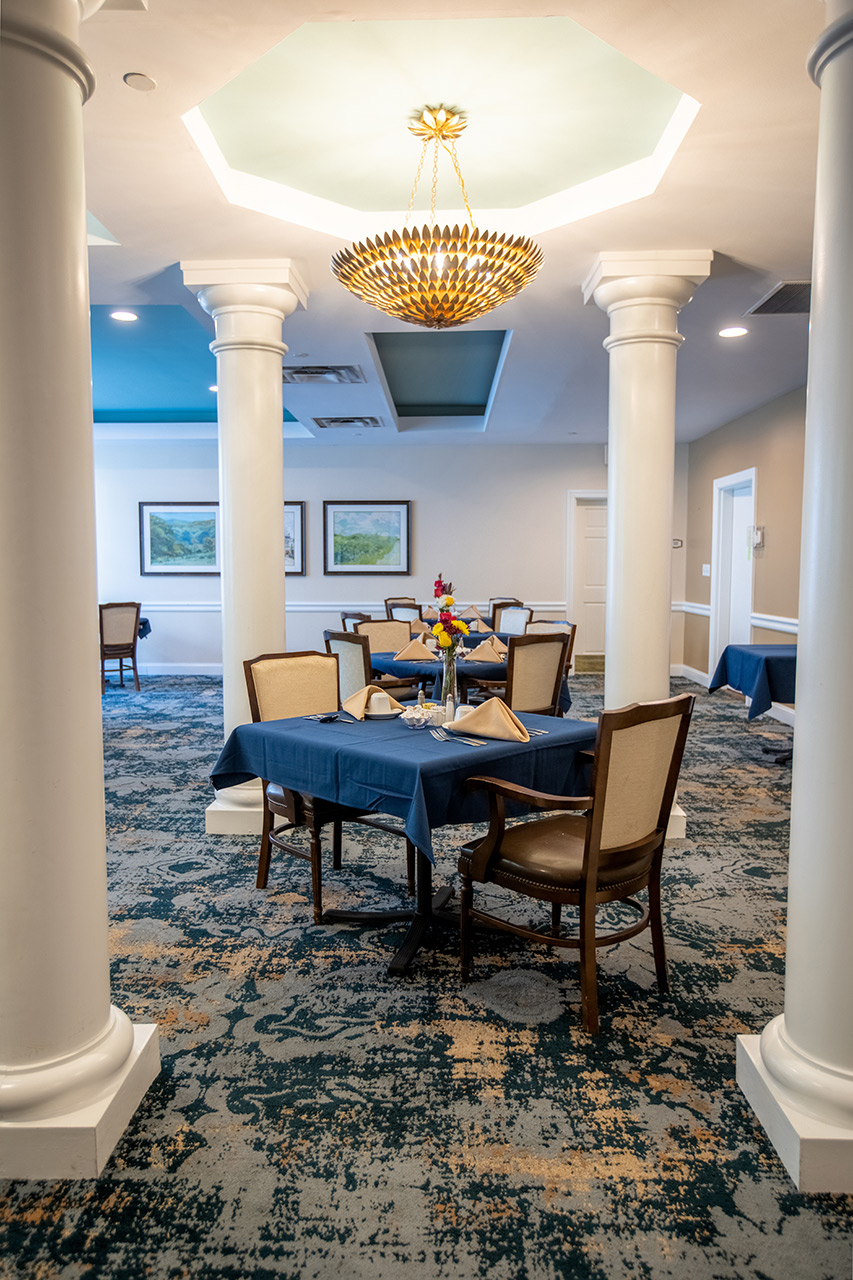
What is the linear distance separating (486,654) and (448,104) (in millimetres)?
3711

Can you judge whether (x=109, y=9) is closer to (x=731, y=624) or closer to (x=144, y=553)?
(x=731, y=624)

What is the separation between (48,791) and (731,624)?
9.03 m

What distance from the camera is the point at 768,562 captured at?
8273 millimetres

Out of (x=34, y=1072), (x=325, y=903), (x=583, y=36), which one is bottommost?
(x=325, y=903)

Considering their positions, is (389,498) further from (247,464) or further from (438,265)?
(438,265)

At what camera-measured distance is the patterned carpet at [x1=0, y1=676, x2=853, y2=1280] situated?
5.46ft

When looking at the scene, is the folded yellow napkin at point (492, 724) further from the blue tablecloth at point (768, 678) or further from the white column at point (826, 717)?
the blue tablecloth at point (768, 678)

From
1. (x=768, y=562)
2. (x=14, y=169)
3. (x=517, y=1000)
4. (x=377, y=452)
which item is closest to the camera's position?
(x=14, y=169)

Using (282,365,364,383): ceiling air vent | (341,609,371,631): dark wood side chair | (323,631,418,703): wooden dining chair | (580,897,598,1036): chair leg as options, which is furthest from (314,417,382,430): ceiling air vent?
(580,897,598,1036): chair leg

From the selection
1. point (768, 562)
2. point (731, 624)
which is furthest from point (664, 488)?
point (731, 624)

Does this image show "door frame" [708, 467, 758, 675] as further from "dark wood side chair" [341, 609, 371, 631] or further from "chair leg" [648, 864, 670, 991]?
"chair leg" [648, 864, 670, 991]

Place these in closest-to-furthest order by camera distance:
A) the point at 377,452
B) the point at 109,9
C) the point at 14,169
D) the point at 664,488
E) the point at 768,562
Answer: the point at 14,169
the point at 109,9
the point at 664,488
the point at 768,562
the point at 377,452

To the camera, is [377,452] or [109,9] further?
[377,452]

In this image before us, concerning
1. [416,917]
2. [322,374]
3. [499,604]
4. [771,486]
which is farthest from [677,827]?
[499,604]
